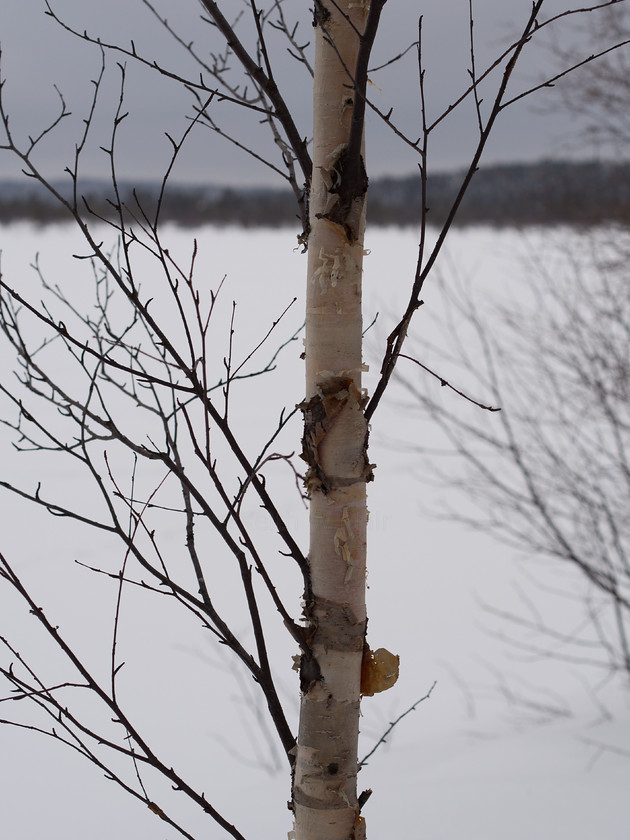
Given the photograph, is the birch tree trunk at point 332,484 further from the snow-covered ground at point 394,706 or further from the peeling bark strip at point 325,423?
the snow-covered ground at point 394,706

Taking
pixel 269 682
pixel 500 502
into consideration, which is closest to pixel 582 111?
pixel 500 502

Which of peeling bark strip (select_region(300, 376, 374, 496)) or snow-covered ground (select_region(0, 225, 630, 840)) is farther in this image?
snow-covered ground (select_region(0, 225, 630, 840))

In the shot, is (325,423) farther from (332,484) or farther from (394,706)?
(394,706)

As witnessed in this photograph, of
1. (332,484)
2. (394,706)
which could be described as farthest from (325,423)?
(394,706)

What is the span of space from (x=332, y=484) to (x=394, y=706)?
3.55m

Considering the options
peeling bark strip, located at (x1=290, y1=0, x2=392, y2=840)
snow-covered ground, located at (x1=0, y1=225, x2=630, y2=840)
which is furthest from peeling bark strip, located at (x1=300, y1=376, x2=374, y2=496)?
snow-covered ground, located at (x1=0, y1=225, x2=630, y2=840)

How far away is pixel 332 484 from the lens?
2.94 ft

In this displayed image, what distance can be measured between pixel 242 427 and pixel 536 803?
221 inches

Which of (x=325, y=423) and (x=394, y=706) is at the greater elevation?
(x=394, y=706)

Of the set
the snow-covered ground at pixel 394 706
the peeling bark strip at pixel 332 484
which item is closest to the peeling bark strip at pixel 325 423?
the peeling bark strip at pixel 332 484

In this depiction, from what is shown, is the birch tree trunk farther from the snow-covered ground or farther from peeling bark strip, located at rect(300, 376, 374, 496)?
the snow-covered ground

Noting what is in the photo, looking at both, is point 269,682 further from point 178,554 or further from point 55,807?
point 178,554

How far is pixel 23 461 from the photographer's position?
26.1 feet

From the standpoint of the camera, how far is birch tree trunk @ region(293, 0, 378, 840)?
0.88 meters
